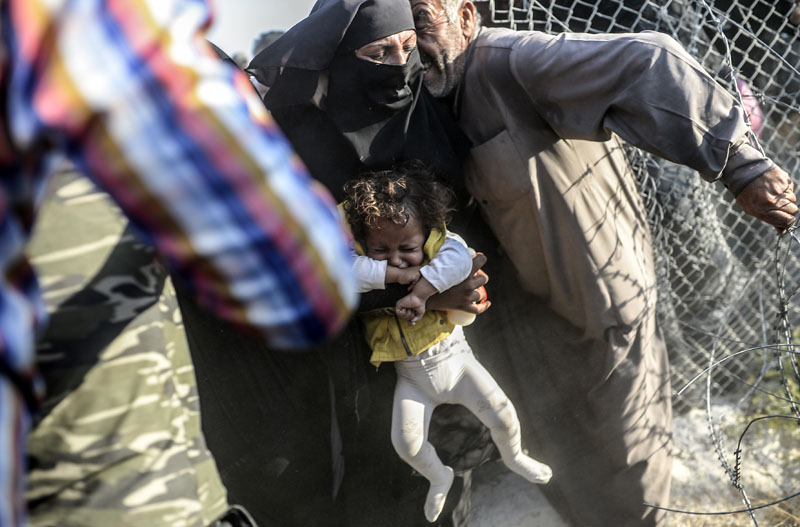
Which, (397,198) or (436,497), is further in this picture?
(436,497)

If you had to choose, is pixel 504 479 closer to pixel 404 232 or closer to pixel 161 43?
pixel 404 232

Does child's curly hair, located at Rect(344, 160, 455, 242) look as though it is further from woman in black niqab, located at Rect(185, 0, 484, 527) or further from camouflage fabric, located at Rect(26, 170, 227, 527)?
camouflage fabric, located at Rect(26, 170, 227, 527)

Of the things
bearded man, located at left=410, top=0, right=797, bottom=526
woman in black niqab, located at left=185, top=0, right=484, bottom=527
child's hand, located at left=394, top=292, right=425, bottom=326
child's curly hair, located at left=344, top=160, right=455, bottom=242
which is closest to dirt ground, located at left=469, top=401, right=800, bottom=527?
bearded man, located at left=410, top=0, right=797, bottom=526

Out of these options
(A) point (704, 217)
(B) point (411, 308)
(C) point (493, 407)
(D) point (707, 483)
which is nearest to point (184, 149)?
(B) point (411, 308)

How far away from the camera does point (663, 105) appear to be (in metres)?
2.19

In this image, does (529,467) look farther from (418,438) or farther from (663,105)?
(663,105)

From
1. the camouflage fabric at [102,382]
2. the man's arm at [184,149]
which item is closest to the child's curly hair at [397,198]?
the camouflage fabric at [102,382]

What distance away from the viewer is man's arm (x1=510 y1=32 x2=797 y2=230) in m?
2.18

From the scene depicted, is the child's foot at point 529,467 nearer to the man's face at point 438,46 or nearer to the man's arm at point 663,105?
the man's arm at point 663,105

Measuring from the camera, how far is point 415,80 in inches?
93.2

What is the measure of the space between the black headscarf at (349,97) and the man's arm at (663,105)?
0.42 m

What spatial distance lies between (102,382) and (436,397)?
1397mm

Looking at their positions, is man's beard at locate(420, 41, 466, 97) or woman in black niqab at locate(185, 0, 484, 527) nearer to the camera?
woman in black niqab at locate(185, 0, 484, 527)

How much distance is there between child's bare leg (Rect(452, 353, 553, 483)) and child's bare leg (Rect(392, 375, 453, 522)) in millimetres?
130
